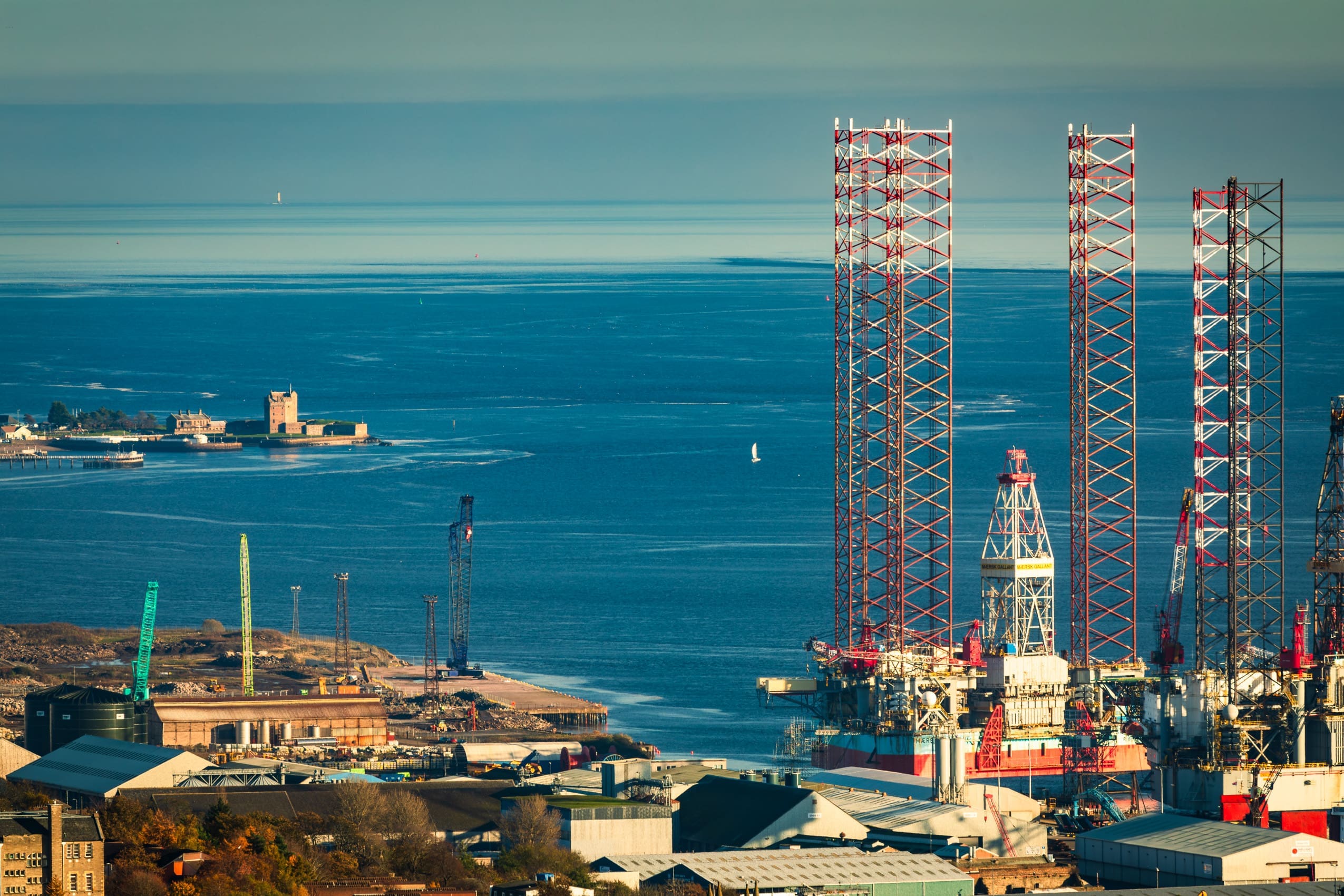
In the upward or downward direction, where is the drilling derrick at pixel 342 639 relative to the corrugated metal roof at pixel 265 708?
upward

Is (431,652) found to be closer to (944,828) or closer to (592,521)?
(592,521)

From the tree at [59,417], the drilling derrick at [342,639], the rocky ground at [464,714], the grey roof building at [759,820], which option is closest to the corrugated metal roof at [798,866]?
the grey roof building at [759,820]

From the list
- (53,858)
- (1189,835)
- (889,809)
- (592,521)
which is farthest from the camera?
(592,521)

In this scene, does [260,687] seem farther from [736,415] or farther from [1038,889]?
[736,415]

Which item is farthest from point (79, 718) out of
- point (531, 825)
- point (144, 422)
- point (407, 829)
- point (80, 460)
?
point (144, 422)

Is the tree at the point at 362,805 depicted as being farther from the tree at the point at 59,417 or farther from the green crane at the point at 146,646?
the tree at the point at 59,417

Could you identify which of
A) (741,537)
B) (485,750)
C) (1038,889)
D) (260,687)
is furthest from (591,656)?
(1038,889)
